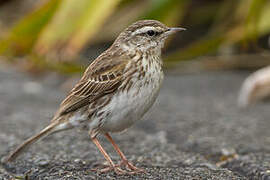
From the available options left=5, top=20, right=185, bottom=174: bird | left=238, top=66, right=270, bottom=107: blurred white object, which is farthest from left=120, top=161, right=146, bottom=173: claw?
left=238, top=66, right=270, bottom=107: blurred white object

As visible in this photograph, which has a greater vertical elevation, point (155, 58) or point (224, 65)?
point (224, 65)

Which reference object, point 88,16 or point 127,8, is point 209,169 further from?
point 127,8

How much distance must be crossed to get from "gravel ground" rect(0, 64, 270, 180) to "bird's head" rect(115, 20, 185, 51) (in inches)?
31.8

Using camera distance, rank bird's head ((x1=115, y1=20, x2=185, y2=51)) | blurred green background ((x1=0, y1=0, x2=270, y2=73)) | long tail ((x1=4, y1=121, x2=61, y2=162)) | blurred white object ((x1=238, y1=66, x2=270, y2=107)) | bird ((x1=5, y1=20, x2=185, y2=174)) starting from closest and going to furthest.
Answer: bird ((x1=5, y1=20, x2=185, y2=174)), long tail ((x1=4, y1=121, x2=61, y2=162)), bird's head ((x1=115, y1=20, x2=185, y2=51)), blurred white object ((x1=238, y1=66, x2=270, y2=107)), blurred green background ((x1=0, y1=0, x2=270, y2=73))

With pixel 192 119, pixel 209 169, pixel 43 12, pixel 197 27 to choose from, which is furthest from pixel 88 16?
pixel 209 169

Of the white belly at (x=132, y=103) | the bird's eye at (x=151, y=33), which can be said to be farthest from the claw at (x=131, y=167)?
the bird's eye at (x=151, y=33)

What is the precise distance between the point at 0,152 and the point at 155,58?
1359mm

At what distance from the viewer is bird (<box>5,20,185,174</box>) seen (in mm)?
3838

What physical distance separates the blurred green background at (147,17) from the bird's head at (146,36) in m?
2.14

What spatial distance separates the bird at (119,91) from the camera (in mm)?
3838

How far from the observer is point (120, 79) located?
3.91 metres

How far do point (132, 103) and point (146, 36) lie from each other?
0.67m

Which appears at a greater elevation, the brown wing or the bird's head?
the bird's head

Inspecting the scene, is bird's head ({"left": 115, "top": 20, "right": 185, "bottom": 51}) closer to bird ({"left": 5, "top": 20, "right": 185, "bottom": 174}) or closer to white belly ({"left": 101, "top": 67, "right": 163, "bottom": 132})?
bird ({"left": 5, "top": 20, "right": 185, "bottom": 174})
